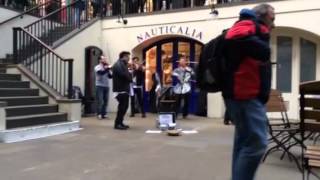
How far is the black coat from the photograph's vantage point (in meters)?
10.9

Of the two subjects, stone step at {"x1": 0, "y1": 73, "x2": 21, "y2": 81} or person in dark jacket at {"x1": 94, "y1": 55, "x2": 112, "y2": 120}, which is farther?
person in dark jacket at {"x1": 94, "y1": 55, "x2": 112, "y2": 120}

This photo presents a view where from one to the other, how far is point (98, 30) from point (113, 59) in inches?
44.0

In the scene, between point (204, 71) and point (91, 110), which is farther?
point (91, 110)

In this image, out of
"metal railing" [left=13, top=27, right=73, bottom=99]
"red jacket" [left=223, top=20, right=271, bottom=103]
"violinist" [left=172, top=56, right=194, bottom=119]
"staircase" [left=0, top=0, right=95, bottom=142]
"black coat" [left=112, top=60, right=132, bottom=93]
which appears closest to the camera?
"red jacket" [left=223, top=20, right=271, bottom=103]

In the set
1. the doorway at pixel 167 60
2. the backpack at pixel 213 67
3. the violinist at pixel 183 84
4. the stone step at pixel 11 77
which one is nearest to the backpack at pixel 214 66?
the backpack at pixel 213 67

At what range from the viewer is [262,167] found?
6.71 m

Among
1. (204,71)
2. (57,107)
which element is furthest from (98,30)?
(204,71)

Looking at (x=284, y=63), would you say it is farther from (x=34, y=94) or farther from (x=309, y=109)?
(x=309, y=109)

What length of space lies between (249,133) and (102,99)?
9789 millimetres

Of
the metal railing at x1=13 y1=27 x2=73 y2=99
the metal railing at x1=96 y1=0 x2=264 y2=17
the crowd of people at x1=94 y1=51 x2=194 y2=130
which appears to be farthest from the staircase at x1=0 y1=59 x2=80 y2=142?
the metal railing at x1=96 y1=0 x2=264 y2=17

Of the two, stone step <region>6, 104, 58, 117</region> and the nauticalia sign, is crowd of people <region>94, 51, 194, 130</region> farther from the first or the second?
stone step <region>6, 104, 58, 117</region>

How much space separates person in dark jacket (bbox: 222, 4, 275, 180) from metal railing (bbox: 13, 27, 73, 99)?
8298 millimetres

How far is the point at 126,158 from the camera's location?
7375 millimetres

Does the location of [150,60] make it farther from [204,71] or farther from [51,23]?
[204,71]
